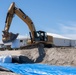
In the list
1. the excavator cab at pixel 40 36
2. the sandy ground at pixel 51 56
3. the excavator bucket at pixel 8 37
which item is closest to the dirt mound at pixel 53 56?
the sandy ground at pixel 51 56

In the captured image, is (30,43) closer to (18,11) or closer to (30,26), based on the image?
(30,26)

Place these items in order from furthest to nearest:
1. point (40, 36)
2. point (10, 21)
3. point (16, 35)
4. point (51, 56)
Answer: point (40, 36) → point (10, 21) → point (16, 35) → point (51, 56)

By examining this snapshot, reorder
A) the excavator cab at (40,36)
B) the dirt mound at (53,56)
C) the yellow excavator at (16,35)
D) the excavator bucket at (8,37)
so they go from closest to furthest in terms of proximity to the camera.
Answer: the dirt mound at (53,56) < the excavator bucket at (8,37) < the yellow excavator at (16,35) < the excavator cab at (40,36)

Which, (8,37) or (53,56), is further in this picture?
(8,37)

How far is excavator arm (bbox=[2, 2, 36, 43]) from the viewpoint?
22875mm

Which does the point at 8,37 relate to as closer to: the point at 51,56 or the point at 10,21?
the point at 10,21

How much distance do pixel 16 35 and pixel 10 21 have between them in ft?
6.53

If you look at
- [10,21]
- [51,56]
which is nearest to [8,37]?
[10,21]

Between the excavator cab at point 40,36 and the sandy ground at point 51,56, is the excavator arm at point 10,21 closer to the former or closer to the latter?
the excavator cab at point 40,36

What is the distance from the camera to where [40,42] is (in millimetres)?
25172

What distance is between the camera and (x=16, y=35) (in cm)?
2317

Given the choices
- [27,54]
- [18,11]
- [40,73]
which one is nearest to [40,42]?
[27,54]

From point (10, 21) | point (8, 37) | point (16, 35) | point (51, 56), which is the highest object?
point (10, 21)

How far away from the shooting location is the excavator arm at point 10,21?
22875 millimetres
